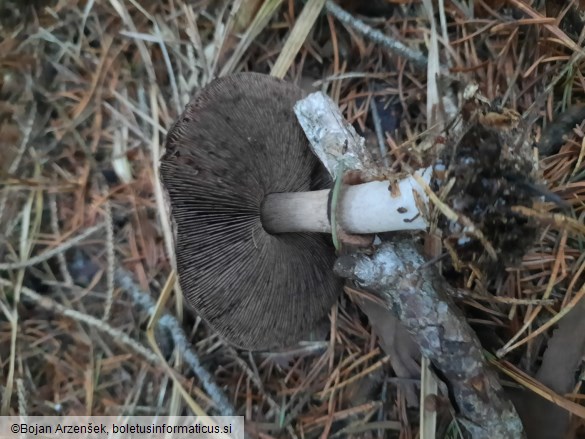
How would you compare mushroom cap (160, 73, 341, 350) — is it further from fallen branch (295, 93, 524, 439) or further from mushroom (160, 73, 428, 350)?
fallen branch (295, 93, 524, 439)

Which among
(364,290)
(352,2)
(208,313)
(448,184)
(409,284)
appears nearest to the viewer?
(448,184)

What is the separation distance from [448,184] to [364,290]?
1.67ft

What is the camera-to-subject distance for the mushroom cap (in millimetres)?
1169

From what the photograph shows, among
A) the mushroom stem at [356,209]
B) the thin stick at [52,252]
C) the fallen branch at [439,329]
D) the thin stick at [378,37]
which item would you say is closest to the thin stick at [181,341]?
the thin stick at [52,252]

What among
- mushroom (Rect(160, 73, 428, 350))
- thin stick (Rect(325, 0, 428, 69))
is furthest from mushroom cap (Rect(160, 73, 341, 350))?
thin stick (Rect(325, 0, 428, 69))

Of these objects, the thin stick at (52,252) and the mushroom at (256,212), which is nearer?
the mushroom at (256,212)

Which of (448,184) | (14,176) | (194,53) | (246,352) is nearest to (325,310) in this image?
(246,352)

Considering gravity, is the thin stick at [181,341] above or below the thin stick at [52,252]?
below

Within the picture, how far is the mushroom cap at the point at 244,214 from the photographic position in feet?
3.84

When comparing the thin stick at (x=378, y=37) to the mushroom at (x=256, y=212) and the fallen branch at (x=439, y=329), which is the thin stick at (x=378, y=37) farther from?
the fallen branch at (x=439, y=329)

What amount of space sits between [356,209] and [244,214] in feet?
0.99

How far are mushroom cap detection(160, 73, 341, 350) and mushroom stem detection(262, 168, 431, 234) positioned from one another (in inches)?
2.3

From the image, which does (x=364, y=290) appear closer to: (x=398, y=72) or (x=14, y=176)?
(x=398, y=72)

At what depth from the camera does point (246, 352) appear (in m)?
1.47
